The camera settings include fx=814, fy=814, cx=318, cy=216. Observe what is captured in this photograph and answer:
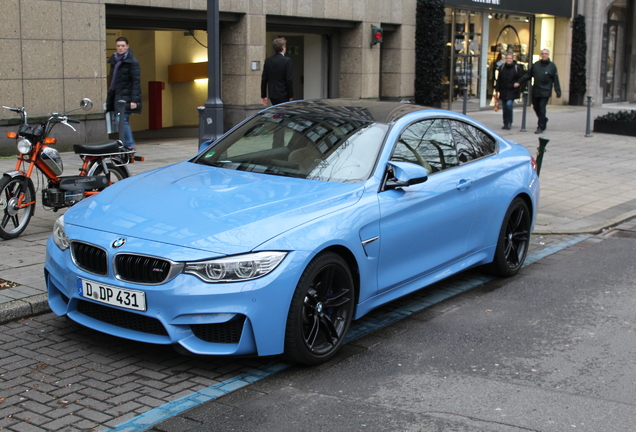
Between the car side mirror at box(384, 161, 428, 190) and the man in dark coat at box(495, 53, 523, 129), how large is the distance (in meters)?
15.1

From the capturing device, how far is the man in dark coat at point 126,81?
A: 1209 centimetres

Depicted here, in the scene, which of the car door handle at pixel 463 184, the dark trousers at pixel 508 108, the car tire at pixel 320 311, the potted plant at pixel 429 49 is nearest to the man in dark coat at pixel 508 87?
the dark trousers at pixel 508 108

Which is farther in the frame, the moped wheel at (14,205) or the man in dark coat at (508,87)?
the man in dark coat at (508,87)

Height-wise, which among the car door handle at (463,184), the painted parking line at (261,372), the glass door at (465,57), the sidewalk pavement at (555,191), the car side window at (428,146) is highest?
the glass door at (465,57)

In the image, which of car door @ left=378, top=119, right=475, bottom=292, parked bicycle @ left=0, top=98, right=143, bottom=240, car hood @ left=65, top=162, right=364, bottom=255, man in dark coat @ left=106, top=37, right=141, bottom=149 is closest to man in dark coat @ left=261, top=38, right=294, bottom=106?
man in dark coat @ left=106, top=37, right=141, bottom=149

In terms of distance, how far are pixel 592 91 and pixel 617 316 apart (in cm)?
2684

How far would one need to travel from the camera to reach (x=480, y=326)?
19.5ft

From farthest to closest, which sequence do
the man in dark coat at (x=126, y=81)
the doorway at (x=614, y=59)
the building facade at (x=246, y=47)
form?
the doorway at (x=614, y=59) < the building facade at (x=246, y=47) < the man in dark coat at (x=126, y=81)

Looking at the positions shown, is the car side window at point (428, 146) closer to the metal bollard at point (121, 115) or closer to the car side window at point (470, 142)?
the car side window at point (470, 142)

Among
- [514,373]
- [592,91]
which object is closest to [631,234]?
[514,373]

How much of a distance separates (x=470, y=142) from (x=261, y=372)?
3024 millimetres

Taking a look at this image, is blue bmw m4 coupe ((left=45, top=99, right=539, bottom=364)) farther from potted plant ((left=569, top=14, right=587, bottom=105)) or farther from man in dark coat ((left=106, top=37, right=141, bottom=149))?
potted plant ((left=569, top=14, right=587, bottom=105))

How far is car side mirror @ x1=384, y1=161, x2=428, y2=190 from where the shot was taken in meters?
5.61

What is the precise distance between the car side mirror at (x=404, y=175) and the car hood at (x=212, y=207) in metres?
0.30
